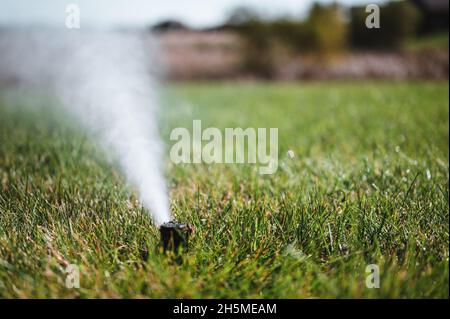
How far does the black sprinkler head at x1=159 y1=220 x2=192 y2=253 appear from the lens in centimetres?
141

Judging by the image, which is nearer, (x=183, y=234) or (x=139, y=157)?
(x=183, y=234)

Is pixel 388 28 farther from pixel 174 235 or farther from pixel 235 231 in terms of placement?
pixel 174 235

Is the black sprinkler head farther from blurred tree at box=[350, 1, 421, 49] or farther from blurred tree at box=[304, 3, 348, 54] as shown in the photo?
blurred tree at box=[350, 1, 421, 49]

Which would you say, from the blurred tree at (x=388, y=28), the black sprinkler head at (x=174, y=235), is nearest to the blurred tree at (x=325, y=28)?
the blurred tree at (x=388, y=28)

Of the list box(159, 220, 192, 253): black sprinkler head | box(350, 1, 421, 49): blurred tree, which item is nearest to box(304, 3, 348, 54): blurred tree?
box(350, 1, 421, 49): blurred tree

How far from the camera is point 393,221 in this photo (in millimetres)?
1687

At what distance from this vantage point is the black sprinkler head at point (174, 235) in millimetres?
1406

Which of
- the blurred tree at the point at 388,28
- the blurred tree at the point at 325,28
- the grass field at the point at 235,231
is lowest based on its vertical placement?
the grass field at the point at 235,231

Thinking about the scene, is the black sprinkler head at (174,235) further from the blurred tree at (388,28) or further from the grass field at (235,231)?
the blurred tree at (388,28)
